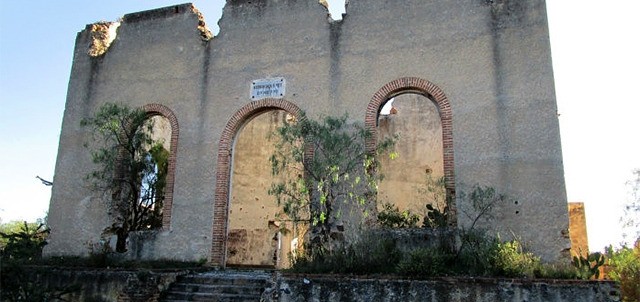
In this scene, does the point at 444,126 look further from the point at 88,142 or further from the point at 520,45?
the point at 88,142

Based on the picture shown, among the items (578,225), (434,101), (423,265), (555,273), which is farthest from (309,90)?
(578,225)

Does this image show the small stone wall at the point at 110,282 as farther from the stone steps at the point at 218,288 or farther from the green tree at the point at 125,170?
the green tree at the point at 125,170

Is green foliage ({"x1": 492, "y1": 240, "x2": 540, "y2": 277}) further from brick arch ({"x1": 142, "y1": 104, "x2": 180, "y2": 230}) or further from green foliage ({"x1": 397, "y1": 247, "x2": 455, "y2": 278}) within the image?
brick arch ({"x1": 142, "y1": 104, "x2": 180, "y2": 230})

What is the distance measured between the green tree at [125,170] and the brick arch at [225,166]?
2.26 m

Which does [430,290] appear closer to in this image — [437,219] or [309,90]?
[437,219]

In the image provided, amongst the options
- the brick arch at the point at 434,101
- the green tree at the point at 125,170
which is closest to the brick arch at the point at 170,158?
the green tree at the point at 125,170

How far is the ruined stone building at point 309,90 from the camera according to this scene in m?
10.8

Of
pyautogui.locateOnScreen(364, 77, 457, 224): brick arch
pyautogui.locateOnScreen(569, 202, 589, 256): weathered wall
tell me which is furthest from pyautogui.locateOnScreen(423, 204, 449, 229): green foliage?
pyautogui.locateOnScreen(569, 202, 589, 256): weathered wall

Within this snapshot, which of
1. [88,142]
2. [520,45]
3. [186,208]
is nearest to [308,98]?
[186,208]

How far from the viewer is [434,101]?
11758 mm

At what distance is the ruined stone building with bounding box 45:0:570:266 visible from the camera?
1077cm

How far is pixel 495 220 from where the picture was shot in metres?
10.6

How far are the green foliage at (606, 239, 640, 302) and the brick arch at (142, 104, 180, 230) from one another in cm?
963

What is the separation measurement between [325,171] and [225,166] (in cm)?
303
